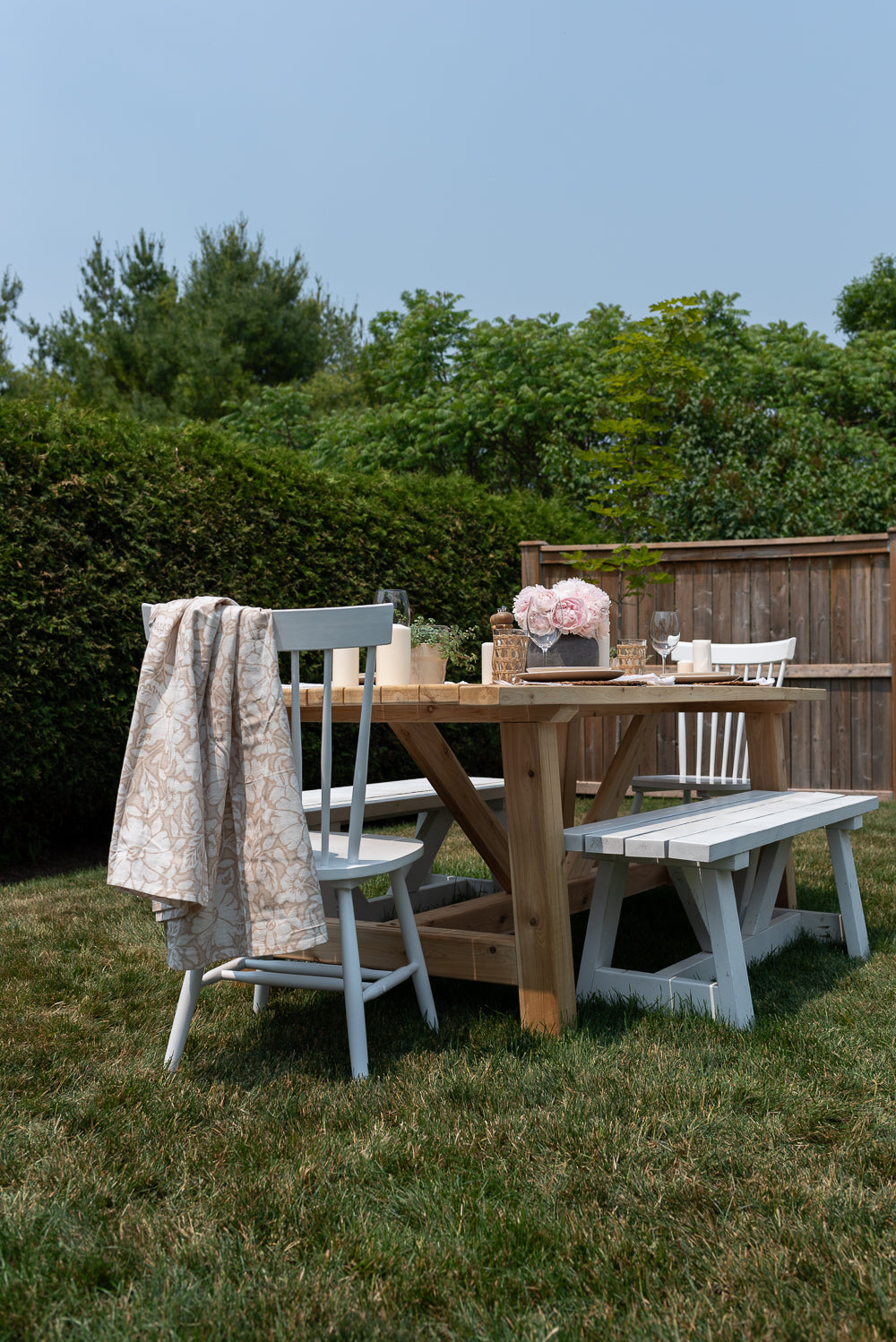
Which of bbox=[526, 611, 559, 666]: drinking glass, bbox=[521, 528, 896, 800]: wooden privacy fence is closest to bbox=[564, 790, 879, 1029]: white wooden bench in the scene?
bbox=[526, 611, 559, 666]: drinking glass

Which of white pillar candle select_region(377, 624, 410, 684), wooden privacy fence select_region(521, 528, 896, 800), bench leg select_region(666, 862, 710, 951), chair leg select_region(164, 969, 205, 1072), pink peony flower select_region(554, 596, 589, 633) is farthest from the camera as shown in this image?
wooden privacy fence select_region(521, 528, 896, 800)

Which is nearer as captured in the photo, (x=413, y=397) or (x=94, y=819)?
(x=94, y=819)

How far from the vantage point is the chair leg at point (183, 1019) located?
210 cm

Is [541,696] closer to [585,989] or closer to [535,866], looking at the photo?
[535,866]

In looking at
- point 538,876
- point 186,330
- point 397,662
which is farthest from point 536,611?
point 186,330

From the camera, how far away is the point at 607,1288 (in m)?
1.27

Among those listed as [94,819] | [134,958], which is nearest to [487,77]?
[94,819]

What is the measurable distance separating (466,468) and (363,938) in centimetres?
1177

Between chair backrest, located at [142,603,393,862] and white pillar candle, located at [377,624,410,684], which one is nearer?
chair backrest, located at [142,603,393,862]

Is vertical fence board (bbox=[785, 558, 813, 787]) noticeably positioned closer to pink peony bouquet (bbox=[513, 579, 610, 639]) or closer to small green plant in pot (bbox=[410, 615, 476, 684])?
pink peony bouquet (bbox=[513, 579, 610, 639])

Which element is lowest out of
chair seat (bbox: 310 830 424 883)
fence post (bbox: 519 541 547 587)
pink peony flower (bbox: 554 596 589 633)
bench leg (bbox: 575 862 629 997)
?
bench leg (bbox: 575 862 629 997)

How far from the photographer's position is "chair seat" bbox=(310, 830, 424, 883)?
2.02 metres

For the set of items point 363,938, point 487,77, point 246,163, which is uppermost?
point 246,163

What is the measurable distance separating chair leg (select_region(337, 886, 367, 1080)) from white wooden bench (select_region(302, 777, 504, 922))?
0.70 meters
